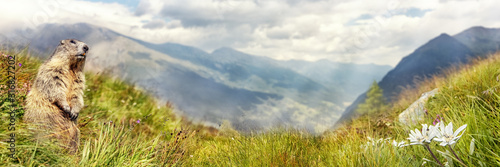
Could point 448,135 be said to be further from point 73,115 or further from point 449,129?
point 73,115

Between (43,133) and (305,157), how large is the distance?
361 centimetres

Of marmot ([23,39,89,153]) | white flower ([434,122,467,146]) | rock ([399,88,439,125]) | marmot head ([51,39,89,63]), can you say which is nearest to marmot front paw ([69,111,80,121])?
marmot ([23,39,89,153])

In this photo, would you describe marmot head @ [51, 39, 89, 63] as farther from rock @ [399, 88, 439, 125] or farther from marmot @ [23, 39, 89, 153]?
rock @ [399, 88, 439, 125]

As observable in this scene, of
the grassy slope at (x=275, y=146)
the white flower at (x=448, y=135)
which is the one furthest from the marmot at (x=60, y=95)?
the white flower at (x=448, y=135)

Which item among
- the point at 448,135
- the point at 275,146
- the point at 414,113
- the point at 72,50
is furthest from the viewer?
the point at 414,113

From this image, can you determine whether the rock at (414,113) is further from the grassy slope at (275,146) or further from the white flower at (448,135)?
the white flower at (448,135)

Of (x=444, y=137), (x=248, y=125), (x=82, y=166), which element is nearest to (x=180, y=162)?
(x=248, y=125)

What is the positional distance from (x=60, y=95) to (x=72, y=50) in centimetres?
74

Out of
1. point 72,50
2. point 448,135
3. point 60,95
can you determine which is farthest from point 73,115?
point 448,135

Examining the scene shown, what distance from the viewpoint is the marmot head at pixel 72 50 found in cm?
504

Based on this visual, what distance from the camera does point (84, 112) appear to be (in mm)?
7852

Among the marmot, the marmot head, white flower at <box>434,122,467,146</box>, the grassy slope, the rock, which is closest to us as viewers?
white flower at <box>434,122,467,146</box>

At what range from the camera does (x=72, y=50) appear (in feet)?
16.6

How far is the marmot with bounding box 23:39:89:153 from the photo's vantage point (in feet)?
14.9
